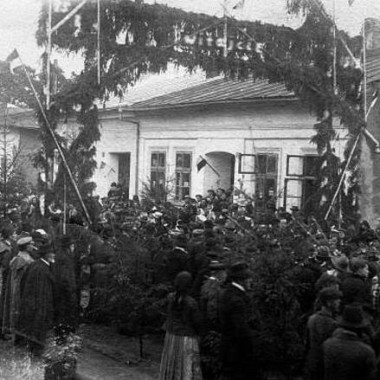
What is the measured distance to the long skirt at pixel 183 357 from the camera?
23.8 feet

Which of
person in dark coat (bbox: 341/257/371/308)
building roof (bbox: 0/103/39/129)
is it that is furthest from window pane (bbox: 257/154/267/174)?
person in dark coat (bbox: 341/257/371/308)

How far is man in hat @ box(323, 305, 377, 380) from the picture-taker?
549 centimetres

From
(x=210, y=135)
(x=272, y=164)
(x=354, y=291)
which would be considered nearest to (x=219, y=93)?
(x=210, y=135)

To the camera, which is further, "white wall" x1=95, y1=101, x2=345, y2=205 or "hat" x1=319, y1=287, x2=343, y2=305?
"white wall" x1=95, y1=101, x2=345, y2=205

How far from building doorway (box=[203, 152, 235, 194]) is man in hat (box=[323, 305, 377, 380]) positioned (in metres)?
16.2

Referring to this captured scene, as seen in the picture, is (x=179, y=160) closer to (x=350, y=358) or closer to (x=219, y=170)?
(x=219, y=170)

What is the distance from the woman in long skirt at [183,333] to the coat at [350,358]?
190cm

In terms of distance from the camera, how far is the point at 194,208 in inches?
591

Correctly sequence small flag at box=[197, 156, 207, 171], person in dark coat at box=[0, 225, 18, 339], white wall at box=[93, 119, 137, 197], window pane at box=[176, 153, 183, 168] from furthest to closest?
white wall at box=[93, 119, 137, 197]
window pane at box=[176, 153, 183, 168]
small flag at box=[197, 156, 207, 171]
person in dark coat at box=[0, 225, 18, 339]

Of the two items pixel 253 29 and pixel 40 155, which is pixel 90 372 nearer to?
pixel 40 155

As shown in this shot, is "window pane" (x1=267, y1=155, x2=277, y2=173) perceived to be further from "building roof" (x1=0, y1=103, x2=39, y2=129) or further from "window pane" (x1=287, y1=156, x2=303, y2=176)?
"building roof" (x1=0, y1=103, x2=39, y2=129)

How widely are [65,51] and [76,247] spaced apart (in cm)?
420

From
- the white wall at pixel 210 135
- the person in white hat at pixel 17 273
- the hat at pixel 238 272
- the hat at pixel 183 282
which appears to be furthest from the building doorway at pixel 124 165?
the hat at pixel 238 272

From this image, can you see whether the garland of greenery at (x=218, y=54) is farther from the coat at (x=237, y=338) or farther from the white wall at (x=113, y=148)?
the white wall at (x=113, y=148)
